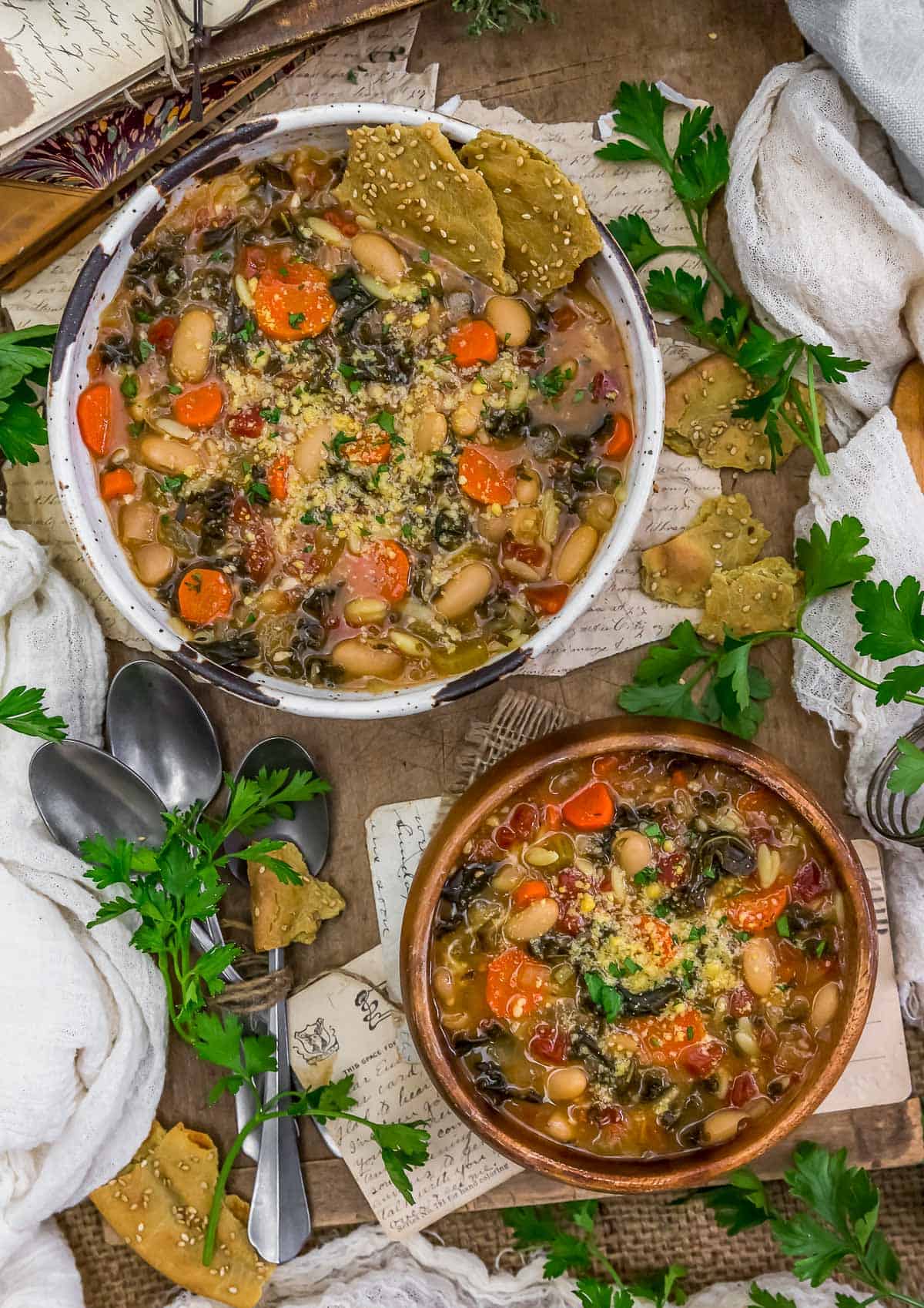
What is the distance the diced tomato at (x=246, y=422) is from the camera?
7.83ft

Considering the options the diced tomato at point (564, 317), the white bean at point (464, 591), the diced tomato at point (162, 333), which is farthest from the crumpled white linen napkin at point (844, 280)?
the diced tomato at point (162, 333)

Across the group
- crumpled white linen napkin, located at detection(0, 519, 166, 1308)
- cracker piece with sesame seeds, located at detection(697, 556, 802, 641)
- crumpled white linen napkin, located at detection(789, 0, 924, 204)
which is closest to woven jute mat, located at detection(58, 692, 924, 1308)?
crumpled white linen napkin, located at detection(0, 519, 166, 1308)

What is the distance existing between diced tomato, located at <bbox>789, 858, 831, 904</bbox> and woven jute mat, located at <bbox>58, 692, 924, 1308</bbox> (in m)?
0.96

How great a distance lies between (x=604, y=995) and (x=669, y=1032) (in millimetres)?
178

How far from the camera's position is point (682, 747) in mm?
2285

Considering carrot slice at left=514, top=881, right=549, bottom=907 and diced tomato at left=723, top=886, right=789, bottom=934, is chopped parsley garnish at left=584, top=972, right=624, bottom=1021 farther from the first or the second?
diced tomato at left=723, top=886, right=789, bottom=934

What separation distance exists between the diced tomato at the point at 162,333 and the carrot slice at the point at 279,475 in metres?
0.34

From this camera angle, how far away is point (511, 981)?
2438 mm

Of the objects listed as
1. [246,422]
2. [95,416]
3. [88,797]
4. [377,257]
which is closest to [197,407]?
[246,422]

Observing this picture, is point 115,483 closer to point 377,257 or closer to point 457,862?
point 377,257

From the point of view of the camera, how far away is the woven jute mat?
290 cm

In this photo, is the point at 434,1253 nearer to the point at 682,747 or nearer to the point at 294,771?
the point at 294,771

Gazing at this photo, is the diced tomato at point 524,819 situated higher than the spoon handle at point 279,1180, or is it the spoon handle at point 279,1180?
the diced tomato at point 524,819

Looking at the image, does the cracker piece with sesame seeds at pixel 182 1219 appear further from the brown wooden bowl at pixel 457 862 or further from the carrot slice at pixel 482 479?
the carrot slice at pixel 482 479
